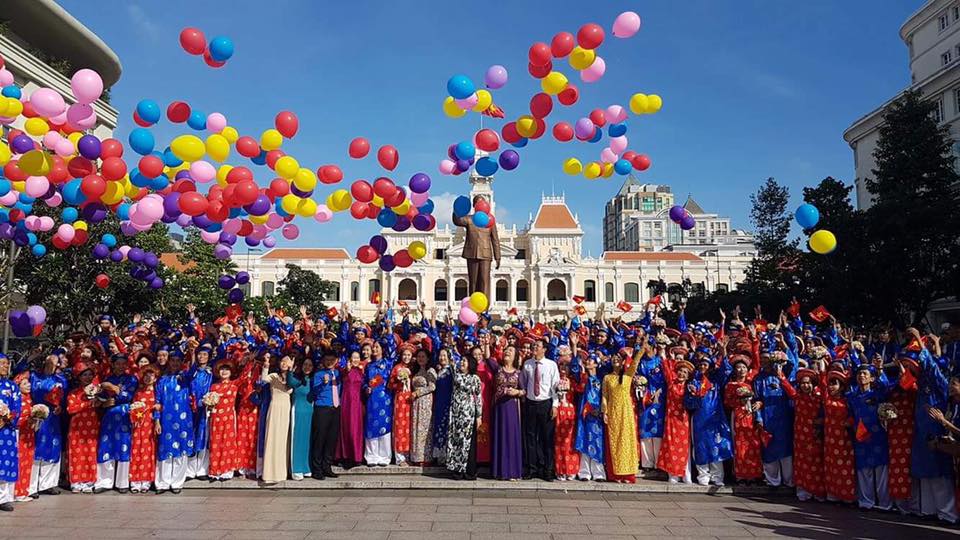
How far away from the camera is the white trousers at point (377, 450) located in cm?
723

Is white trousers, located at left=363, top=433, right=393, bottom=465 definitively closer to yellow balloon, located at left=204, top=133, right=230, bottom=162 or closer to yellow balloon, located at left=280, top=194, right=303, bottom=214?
yellow balloon, located at left=280, top=194, right=303, bottom=214

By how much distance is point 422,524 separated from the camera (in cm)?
Result: 535

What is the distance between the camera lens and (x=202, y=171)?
7320mm

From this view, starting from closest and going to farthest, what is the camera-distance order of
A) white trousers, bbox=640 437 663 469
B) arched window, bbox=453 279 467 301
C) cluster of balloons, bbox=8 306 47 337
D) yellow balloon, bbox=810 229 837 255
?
white trousers, bbox=640 437 663 469, yellow balloon, bbox=810 229 837 255, cluster of balloons, bbox=8 306 47 337, arched window, bbox=453 279 467 301

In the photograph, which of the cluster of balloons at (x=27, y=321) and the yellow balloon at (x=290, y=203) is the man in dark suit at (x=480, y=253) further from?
the cluster of balloons at (x=27, y=321)

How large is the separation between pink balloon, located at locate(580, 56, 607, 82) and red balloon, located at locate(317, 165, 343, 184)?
348 cm

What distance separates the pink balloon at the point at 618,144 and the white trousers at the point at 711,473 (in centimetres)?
455

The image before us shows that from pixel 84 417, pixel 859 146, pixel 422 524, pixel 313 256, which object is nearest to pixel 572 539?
pixel 422 524

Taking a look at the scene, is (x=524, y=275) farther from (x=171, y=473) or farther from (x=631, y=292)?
(x=171, y=473)

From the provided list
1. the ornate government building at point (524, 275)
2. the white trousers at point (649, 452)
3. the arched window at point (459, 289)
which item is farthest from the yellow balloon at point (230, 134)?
the arched window at point (459, 289)

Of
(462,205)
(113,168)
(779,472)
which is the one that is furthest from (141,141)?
(779,472)

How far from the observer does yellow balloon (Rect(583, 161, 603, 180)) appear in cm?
937

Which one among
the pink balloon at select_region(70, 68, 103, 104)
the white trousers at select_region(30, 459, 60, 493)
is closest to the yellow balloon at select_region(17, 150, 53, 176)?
the pink balloon at select_region(70, 68, 103, 104)

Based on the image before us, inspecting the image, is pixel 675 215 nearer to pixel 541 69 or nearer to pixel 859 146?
pixel 541 69
